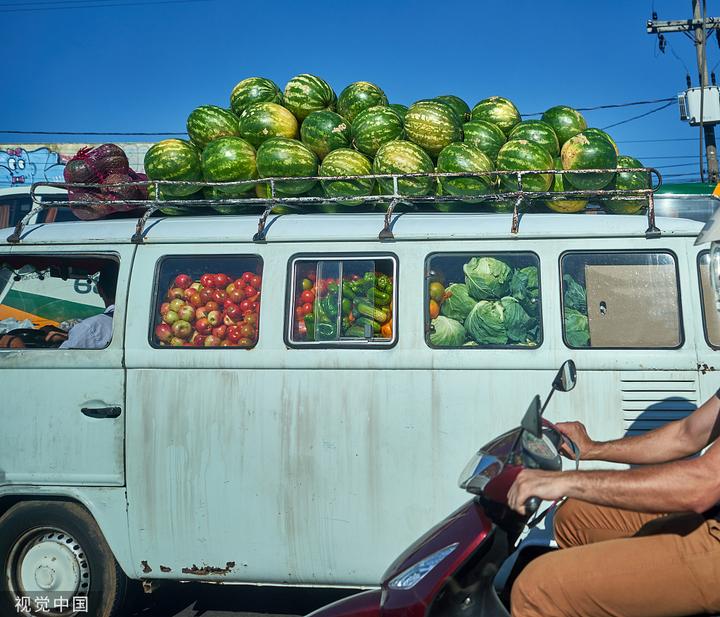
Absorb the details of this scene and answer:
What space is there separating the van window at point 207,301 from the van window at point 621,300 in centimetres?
186

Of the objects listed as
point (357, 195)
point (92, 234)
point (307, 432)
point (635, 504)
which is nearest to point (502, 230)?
point (357, 195)

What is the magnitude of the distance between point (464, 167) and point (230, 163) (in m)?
1.60

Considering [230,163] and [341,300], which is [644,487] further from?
[230,163]

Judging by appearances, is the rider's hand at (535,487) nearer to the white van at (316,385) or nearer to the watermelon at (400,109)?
the white van at (316,385)

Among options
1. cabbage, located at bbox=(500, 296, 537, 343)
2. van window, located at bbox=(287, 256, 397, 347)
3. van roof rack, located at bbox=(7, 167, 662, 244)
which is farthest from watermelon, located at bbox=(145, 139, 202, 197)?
cabbage, located at bbox=(500, 296, 537, 343)

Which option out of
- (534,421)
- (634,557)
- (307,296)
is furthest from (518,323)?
(634,557)

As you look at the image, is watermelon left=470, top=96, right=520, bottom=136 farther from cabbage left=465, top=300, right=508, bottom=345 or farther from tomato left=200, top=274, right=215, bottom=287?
tomato left=200, top=274, right=215, bottom=287

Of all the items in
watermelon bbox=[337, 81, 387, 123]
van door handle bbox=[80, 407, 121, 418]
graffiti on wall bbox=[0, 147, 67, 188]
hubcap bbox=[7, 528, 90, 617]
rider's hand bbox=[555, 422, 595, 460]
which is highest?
graffiti on wall bbox=[0, 147, 67, 188]

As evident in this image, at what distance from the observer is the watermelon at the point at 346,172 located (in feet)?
16.1

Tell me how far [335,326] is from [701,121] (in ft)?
65.3

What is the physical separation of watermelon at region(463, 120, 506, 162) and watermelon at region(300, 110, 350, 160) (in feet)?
2.80

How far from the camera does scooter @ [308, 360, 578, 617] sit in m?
2.50

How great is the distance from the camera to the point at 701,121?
821 inches

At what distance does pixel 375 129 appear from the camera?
508cm
